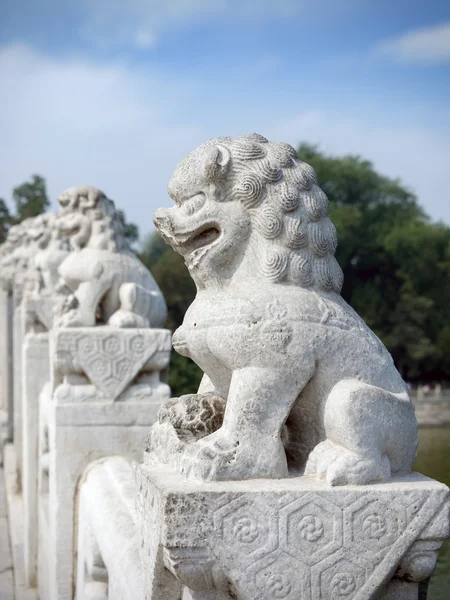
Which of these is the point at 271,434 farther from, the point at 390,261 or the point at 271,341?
the point at 390,261

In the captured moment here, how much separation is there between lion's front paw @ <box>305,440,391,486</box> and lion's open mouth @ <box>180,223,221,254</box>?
69 cm

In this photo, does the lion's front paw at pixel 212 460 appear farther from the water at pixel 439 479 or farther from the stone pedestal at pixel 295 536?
the water at pixel 439 479

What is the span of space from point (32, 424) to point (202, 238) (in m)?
4.47

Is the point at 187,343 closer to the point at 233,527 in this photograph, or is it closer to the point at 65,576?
the point at 233,527

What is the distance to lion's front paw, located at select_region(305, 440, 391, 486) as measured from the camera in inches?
90.4

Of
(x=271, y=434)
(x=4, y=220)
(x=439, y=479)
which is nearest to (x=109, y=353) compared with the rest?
(x=271, y=434)

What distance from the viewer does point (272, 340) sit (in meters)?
2.39

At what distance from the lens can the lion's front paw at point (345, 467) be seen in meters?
2.30

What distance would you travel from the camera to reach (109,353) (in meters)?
4.93

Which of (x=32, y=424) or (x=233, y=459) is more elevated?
(x=233, y=459)

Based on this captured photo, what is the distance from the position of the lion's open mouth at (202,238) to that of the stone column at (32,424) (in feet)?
14.0

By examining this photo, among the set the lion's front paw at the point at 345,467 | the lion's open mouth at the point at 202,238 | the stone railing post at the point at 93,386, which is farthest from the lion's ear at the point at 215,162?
the stone railing post at the point at 93,386

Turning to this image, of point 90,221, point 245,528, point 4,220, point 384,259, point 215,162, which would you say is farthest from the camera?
point 384,259

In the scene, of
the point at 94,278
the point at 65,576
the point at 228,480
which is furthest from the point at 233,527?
the point at 94,278
